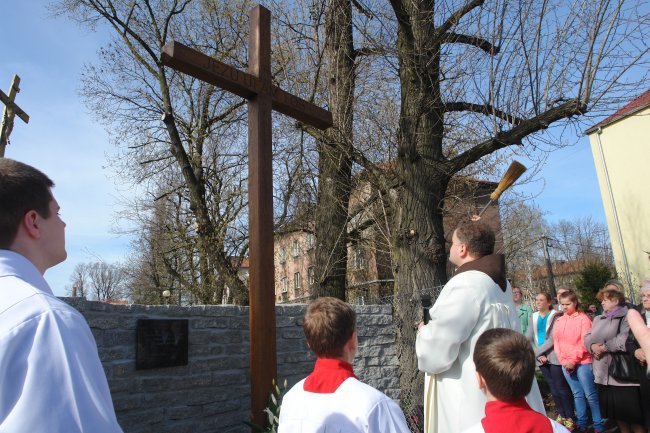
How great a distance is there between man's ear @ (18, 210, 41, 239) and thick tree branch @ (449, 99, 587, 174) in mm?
5825

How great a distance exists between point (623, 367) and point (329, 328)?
4.68m

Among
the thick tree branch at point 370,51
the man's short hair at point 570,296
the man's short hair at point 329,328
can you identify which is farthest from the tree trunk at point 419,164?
the man's short hair at point 329,328

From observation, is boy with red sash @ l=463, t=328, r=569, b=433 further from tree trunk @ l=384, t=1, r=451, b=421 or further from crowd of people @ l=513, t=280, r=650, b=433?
tree trunk @ l=384, t=1, r=451, b=421

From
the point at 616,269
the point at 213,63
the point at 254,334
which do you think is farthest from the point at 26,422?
the point at 616,269

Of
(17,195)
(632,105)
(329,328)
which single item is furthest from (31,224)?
(632,105)

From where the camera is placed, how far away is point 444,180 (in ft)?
22.0

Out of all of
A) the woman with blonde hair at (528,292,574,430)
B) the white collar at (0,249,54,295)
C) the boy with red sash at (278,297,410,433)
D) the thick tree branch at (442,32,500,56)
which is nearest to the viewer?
the white collar at (0,249,54,295)

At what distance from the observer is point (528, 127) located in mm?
6273

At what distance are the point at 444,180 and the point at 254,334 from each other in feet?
12.2

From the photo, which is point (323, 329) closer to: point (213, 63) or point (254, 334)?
point (254, 334)

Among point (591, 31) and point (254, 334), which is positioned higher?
point (591, 31)

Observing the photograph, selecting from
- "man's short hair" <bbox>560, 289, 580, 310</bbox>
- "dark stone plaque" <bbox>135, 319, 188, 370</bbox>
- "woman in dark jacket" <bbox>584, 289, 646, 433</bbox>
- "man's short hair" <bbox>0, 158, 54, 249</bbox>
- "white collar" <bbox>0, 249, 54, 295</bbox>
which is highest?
"man's short hair" <bbox>0, 158, 54, 249</bbox>

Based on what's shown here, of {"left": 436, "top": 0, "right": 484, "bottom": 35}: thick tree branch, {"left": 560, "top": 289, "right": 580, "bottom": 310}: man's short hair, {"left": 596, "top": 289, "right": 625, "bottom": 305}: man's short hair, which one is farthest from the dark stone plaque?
{"left": 436, "top": 0, "right": 484, "bottom": 35}: thick tree branch

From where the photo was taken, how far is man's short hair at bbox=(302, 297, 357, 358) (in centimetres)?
224
